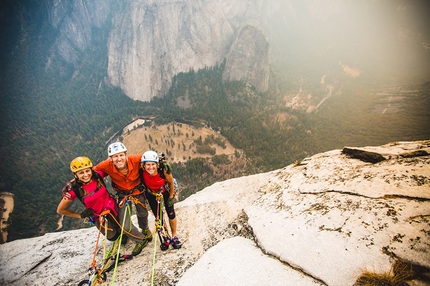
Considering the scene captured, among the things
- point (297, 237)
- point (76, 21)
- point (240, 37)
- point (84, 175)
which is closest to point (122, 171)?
point (84, 175)

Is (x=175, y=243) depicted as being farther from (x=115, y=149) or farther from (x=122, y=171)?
(x=115, y=149)

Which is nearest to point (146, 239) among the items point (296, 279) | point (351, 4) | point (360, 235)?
point (296, 279)

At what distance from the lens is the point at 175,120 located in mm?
85375

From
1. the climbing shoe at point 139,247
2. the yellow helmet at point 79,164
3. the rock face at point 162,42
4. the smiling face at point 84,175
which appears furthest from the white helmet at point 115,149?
the rock face at point 162,42

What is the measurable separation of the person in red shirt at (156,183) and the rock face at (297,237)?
118cm

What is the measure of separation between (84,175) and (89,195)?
552mm

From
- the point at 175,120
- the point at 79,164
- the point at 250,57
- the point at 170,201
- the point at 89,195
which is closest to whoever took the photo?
the point at 79,164

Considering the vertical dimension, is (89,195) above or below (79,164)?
below

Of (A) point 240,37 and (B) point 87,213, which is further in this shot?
(A) point 240,37

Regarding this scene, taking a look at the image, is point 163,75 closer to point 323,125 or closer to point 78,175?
point 323,125

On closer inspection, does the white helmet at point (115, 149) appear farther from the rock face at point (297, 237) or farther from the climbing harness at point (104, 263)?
the rock face at point (297, 237)

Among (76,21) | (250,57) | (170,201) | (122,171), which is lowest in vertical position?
(170,201)

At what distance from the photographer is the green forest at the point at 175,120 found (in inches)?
2415

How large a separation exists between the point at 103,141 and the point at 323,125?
336ft
